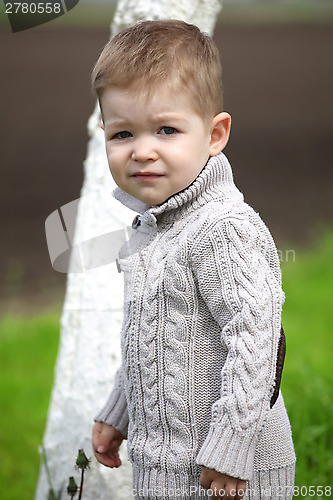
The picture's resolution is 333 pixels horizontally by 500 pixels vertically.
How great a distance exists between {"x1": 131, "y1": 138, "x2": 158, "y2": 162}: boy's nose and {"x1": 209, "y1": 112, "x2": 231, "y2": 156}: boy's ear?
0.56ft

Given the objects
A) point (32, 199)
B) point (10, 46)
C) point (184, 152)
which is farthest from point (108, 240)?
point (10, 46)

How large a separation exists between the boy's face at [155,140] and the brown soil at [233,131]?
5029mm

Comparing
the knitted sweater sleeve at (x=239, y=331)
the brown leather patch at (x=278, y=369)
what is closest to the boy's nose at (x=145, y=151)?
the knitted sweater sleeve at (x=239, y=331)

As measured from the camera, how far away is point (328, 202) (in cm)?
929

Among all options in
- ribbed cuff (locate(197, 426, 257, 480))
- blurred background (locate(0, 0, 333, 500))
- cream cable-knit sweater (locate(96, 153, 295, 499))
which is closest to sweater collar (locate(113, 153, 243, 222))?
cream cable-knit sweater (locate(96, 153, 295, 499))

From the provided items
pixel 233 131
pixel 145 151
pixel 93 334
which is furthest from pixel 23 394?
pixel 233 131

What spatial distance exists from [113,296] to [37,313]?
11.6 ft

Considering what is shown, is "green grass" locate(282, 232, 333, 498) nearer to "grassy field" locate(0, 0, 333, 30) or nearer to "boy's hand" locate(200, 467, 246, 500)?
"boy's hand" locate(200, 467, 246, 500)

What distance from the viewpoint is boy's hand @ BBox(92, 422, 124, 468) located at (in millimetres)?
2076

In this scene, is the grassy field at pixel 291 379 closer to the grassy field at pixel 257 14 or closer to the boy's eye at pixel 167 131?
the boy's eye at pixel 167 131

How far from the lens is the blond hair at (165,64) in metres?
1.66

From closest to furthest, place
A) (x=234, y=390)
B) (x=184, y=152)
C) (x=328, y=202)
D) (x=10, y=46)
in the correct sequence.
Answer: (x=234, y=390), (x=184, y=152), (x=328, y=202), (x=10, y=46)

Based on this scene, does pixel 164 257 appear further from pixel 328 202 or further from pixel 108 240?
pixel 328 202

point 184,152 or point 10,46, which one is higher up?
point 10,46
